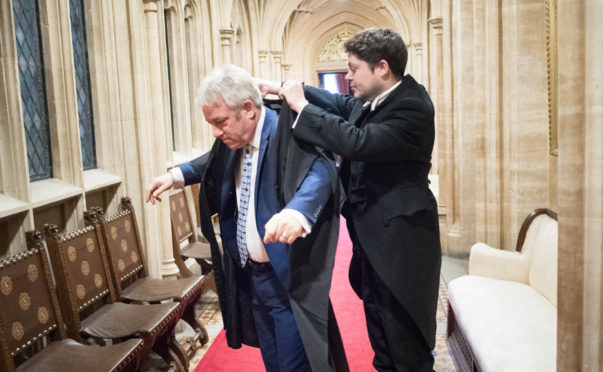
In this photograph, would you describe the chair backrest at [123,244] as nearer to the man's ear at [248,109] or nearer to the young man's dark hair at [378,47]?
the man's ear at [248,109]

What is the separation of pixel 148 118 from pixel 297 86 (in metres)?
2.98

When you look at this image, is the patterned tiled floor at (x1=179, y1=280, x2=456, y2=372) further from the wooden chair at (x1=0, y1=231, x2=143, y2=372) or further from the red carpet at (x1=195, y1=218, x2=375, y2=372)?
the wooden chair at (x1=0, y1=231, x2=143, y2=372)

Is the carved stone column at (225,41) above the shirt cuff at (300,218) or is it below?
above

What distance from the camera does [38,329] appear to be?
3.14 metres

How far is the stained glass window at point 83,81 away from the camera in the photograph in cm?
460

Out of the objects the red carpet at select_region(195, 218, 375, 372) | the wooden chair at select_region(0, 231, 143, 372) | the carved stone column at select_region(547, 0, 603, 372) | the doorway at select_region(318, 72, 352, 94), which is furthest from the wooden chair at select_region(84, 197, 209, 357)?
the doorway at select_region(318, 72, 352, 94)

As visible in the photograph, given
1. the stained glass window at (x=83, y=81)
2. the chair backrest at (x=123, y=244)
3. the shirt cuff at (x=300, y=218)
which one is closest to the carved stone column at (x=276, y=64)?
the stained glass window at (x=83, y=81)

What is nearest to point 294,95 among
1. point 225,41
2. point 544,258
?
point 544,258

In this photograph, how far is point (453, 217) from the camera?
712 cm

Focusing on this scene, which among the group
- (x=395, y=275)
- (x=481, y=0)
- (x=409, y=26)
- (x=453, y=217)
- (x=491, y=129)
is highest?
(x=409, y=26)

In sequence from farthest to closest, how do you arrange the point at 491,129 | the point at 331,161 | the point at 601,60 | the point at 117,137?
1. the point at 491,129
2. the point at 117,137
3. the point at 331,161
4. the point at 601,60

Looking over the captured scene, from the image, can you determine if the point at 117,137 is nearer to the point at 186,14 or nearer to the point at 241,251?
the point at 241,251

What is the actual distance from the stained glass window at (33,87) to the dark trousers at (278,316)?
7.89 feet

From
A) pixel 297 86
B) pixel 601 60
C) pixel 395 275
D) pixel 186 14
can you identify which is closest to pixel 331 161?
pixel 297 86
